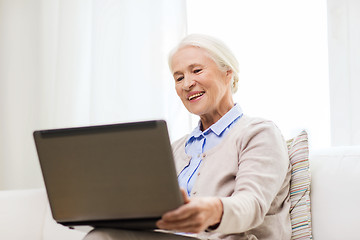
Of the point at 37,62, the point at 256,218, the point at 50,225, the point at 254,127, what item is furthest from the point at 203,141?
the point at 37,62

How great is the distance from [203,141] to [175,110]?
30.5 inches

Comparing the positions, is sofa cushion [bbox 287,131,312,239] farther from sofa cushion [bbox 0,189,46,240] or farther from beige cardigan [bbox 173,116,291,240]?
sofa cushion [bbox 0,189,46,240]

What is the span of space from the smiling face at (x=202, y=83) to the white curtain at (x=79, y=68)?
2.32ft

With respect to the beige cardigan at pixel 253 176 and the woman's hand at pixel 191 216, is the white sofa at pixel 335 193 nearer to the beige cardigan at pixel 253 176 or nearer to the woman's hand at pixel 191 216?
the beige cardigan at pixel 253 176

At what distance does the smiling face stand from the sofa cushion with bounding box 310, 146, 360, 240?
37 centimetres

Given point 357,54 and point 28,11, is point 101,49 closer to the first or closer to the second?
point 28,11

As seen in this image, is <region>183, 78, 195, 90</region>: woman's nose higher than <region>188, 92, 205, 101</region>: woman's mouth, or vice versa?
<region>183, 78, 195, 90</region>: woman's nose

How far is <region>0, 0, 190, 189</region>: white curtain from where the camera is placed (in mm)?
2502

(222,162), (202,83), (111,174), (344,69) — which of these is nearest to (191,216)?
(111,174)

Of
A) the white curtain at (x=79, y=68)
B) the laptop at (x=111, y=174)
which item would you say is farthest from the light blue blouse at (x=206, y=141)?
the white curtain at (x=79, y=68)

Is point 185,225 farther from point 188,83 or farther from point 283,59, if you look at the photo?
point 283,59

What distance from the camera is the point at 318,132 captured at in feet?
7.32

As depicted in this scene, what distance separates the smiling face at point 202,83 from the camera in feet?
5.52

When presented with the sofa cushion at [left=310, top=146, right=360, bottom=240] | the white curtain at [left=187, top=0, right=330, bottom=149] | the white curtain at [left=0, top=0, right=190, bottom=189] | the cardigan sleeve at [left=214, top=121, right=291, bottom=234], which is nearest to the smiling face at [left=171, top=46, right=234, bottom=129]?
the cardigan sleeve at [left=214, top=121, right=291, bottom=234]
